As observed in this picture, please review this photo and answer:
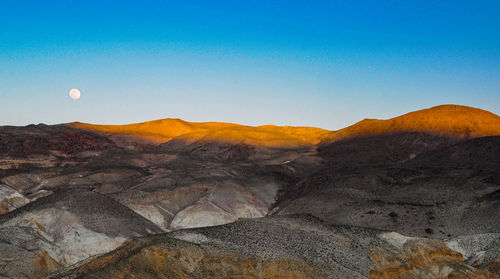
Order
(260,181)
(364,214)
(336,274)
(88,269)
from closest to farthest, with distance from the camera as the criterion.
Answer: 1. (88,269)
2. (336,274)
3. (364,214)
4. (260,181)

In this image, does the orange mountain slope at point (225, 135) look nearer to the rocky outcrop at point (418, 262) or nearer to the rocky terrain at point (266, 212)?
the rocky terrain at point (266, 212)

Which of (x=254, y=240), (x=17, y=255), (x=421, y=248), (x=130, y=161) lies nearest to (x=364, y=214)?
(x=421, y=248)

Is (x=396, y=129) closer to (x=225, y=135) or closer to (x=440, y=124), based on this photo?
(x=440, y=124)

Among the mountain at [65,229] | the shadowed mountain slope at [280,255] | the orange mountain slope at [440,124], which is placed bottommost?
the mountain at [65,229]

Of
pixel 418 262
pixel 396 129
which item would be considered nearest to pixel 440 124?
pixel 396 129

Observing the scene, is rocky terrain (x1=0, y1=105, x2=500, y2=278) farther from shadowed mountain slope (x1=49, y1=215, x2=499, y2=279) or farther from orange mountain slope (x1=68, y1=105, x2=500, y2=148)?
orange mountain slope (x1=68, y1=105, x2=500, y2=148)

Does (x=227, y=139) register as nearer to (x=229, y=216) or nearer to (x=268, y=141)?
(x=268, y=141)

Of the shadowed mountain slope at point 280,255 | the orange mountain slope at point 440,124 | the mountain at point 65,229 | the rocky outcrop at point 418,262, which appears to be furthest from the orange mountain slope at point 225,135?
the shadowed mountain slope at point 280,255

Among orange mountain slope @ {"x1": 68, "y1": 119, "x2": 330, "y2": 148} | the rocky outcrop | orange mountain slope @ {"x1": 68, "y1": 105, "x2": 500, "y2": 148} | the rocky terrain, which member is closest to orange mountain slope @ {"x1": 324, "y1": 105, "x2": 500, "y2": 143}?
orange mountain slope @ {"x1": 68, "y1": 105, "x2": 500, "y2": 148}

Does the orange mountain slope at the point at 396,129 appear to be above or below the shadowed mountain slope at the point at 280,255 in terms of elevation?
above
